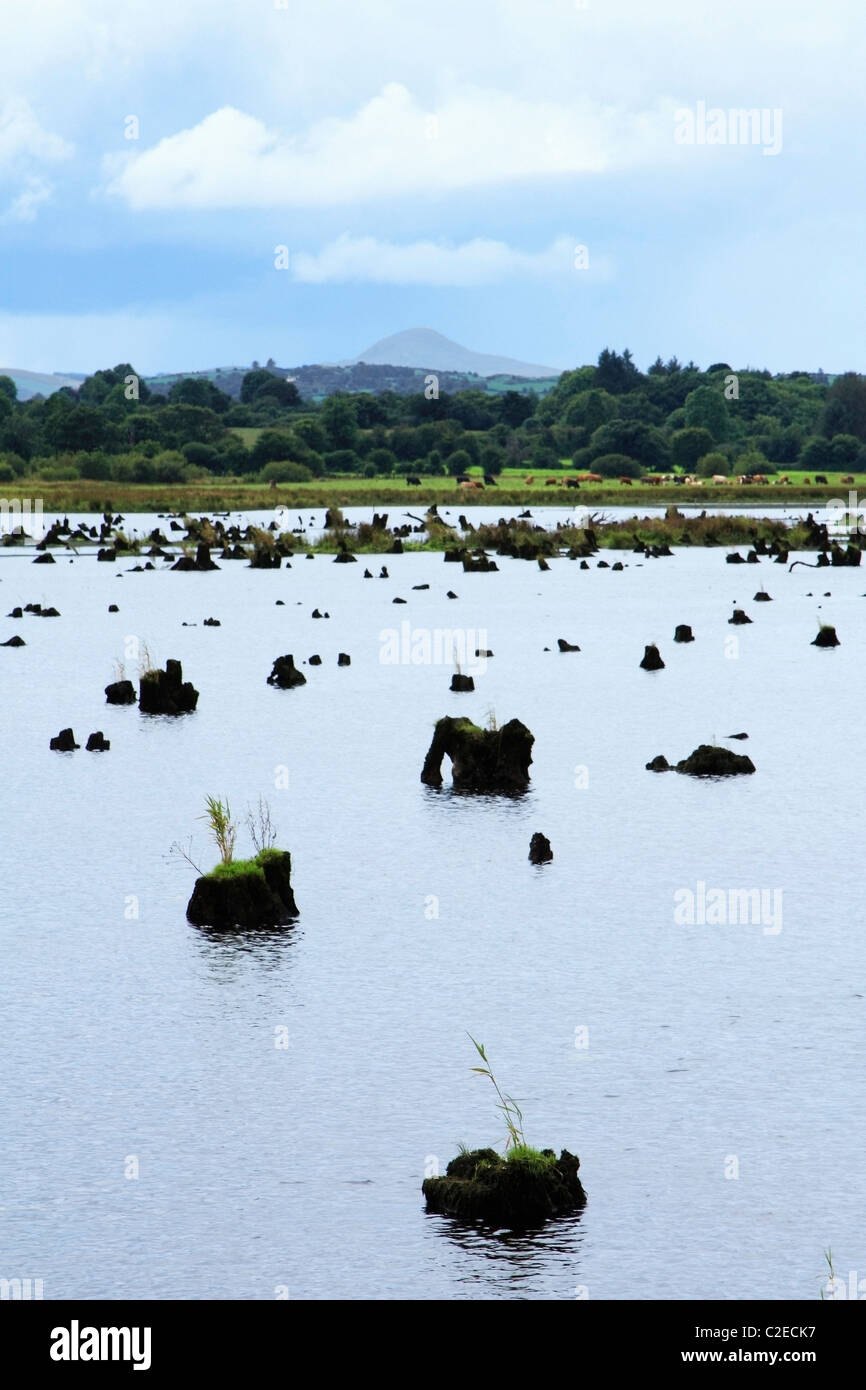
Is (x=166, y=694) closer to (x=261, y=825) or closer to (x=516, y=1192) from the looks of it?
(x=261, y=825)

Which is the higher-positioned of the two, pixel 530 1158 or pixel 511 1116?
Result: pixel 530 1158

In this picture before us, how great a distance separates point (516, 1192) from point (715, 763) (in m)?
20.8

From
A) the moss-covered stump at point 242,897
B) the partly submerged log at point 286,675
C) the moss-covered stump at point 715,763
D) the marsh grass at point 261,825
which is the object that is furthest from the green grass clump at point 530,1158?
the partly submerged log at point 286,675

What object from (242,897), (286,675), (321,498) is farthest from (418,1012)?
(321,498)

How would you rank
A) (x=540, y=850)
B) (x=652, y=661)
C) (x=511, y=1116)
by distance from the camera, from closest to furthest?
(x=511, y=1116) < (x=540, y=850) < (x=652, y=661)

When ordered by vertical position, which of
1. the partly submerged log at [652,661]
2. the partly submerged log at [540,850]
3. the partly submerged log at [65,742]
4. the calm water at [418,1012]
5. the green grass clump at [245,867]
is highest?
the partly submerged log at [652,661]

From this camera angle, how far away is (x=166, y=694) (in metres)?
42.3

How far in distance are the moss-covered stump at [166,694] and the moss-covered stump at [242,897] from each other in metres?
20.0

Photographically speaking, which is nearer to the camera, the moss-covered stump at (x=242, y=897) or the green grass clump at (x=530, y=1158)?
the green grass clump at (x=530, y=1158)

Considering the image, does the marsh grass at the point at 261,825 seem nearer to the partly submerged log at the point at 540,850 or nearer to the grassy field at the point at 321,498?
the partly submerged log at the point at 540,850

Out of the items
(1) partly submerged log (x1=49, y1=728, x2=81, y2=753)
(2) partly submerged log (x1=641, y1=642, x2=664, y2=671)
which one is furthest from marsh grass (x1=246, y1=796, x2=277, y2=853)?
(2) partly submerged log (x1=641, y1=642, x2=664, y2=671)

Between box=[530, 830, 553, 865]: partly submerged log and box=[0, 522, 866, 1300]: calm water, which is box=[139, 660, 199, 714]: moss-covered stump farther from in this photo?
box=[530, 830, 553, 865]: partly submerged log

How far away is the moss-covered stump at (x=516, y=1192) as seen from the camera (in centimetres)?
1328
